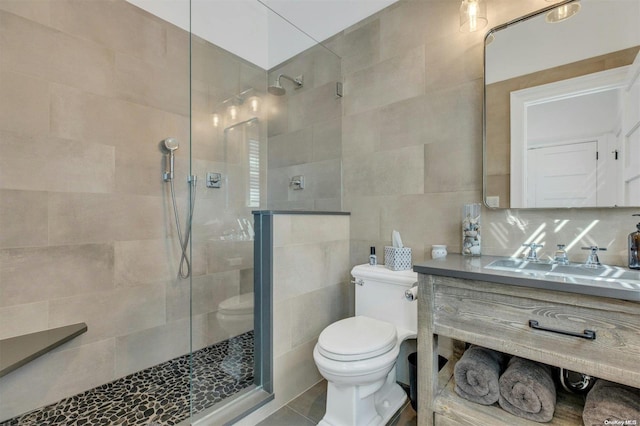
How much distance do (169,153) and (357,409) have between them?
2092 millimetres

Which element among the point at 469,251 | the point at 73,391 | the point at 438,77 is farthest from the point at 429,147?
the point at 73,391

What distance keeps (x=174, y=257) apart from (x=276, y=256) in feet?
3.29

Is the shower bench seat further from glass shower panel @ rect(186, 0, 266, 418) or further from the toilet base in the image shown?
the toilet base

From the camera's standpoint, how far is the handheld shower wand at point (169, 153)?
2197 mm

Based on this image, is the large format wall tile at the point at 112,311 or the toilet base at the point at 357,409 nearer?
the toilet base at the point at 357,409

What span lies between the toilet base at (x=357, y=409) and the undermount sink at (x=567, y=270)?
2.99 feet

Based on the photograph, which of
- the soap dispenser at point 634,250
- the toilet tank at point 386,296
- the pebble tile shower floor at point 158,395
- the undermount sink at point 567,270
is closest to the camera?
the undermount sink at point 567,270

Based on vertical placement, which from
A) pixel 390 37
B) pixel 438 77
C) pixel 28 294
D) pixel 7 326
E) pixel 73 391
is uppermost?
pixel 390 37

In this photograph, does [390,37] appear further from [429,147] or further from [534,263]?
[534,263]

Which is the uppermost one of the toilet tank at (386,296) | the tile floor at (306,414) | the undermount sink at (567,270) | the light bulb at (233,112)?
the light bulb at (233,112)

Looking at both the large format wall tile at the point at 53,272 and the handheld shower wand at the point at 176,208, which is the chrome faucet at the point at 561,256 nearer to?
the handheld shower wand at the point at 176,208

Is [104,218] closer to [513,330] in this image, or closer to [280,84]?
[280,84]

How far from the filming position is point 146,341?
2100mm

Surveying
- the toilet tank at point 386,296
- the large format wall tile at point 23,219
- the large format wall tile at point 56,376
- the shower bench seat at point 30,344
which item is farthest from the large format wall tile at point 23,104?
the toilet tank at point 386,296
